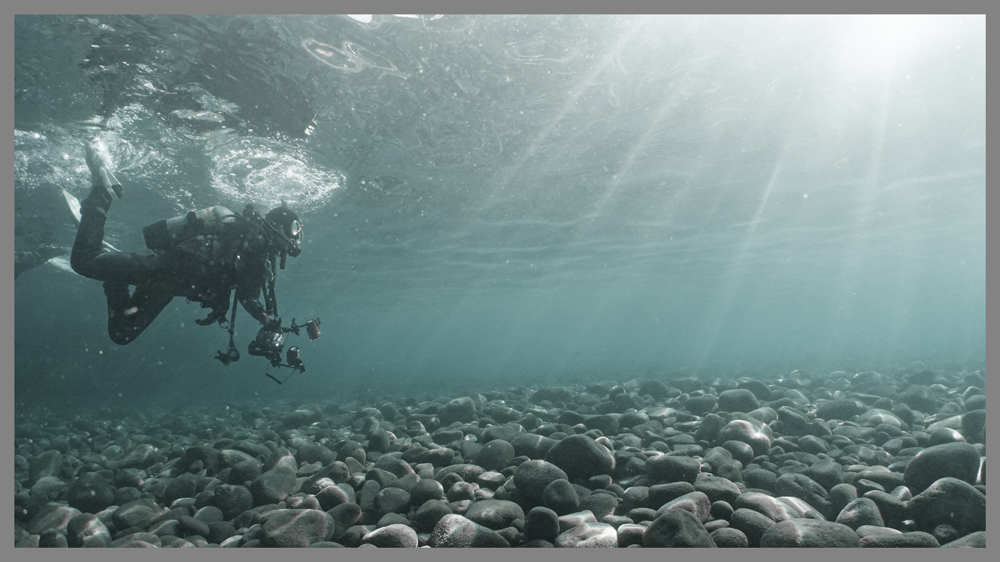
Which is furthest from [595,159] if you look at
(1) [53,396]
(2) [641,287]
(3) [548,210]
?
(1) [53,396]

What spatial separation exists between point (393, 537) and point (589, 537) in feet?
5.56

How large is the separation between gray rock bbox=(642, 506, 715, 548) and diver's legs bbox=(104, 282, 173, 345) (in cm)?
685

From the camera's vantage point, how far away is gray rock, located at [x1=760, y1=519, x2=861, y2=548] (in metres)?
3.48

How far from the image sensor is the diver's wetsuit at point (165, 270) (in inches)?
236

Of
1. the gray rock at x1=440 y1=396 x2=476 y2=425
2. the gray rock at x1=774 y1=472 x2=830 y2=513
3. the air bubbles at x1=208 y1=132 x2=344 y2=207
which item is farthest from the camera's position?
the air bubbles at x1=208 y1=132 x2=344 y2=207

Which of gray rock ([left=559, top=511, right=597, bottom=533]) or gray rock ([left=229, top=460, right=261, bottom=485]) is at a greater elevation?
gray rock ([left=559, top=511, right=597, bottom=533])

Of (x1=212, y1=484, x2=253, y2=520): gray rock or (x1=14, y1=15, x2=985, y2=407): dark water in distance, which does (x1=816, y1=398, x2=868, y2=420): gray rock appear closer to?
(x1=14, y1=15, x2=985, y2=407): dark water in distance

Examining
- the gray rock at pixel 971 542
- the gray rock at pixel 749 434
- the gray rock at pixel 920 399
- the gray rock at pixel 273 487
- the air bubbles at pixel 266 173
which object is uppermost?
the air bubbles at pixel 266 173

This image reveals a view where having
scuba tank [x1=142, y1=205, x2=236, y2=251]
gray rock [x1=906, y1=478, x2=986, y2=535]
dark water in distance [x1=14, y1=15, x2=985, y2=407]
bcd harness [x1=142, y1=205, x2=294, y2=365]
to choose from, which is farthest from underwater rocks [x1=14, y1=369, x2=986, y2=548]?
dark water in distance [x1=14, y1=15, x2=985, y2=407]

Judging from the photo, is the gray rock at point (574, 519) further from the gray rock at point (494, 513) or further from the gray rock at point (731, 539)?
the gray rock at point (731, 539)

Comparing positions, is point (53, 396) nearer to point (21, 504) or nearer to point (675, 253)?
point (21, 504)

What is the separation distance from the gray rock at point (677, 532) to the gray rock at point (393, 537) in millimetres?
1981

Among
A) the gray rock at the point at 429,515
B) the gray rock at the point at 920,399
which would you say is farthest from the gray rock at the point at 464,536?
the gray rock at the point at 920,399

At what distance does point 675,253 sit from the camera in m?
29.3
